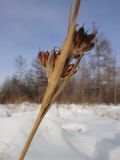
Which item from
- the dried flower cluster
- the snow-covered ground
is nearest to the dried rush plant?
the dried flower cluster

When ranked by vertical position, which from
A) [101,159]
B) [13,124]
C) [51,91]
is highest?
[51,91]

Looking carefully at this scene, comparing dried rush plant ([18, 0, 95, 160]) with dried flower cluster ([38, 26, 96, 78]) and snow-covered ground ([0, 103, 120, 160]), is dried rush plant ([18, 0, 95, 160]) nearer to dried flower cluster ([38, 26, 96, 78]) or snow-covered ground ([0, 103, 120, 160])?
dried flower cluster ([38, 26, 96, 78])

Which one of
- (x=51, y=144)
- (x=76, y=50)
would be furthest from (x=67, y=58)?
(x=51, y=144)

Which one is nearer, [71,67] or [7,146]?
[71,67]

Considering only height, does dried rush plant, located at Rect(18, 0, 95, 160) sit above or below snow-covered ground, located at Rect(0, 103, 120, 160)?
above

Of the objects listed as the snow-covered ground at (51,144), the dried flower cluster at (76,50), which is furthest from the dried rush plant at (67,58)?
the snow-covered ground at (51,144)

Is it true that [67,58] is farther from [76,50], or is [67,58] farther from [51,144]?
[51,144]

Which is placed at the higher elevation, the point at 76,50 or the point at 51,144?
the point at 76,50

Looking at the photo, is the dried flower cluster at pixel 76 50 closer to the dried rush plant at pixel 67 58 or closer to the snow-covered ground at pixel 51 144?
the dried rush plant at pixel 67 58

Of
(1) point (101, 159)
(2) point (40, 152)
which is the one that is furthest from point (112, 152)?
(2) point (40, 152)

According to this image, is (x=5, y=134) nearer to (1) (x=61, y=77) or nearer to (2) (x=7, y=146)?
(2) (x=7, y=146)

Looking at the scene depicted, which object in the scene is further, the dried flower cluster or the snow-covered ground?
the snow-covered ground
